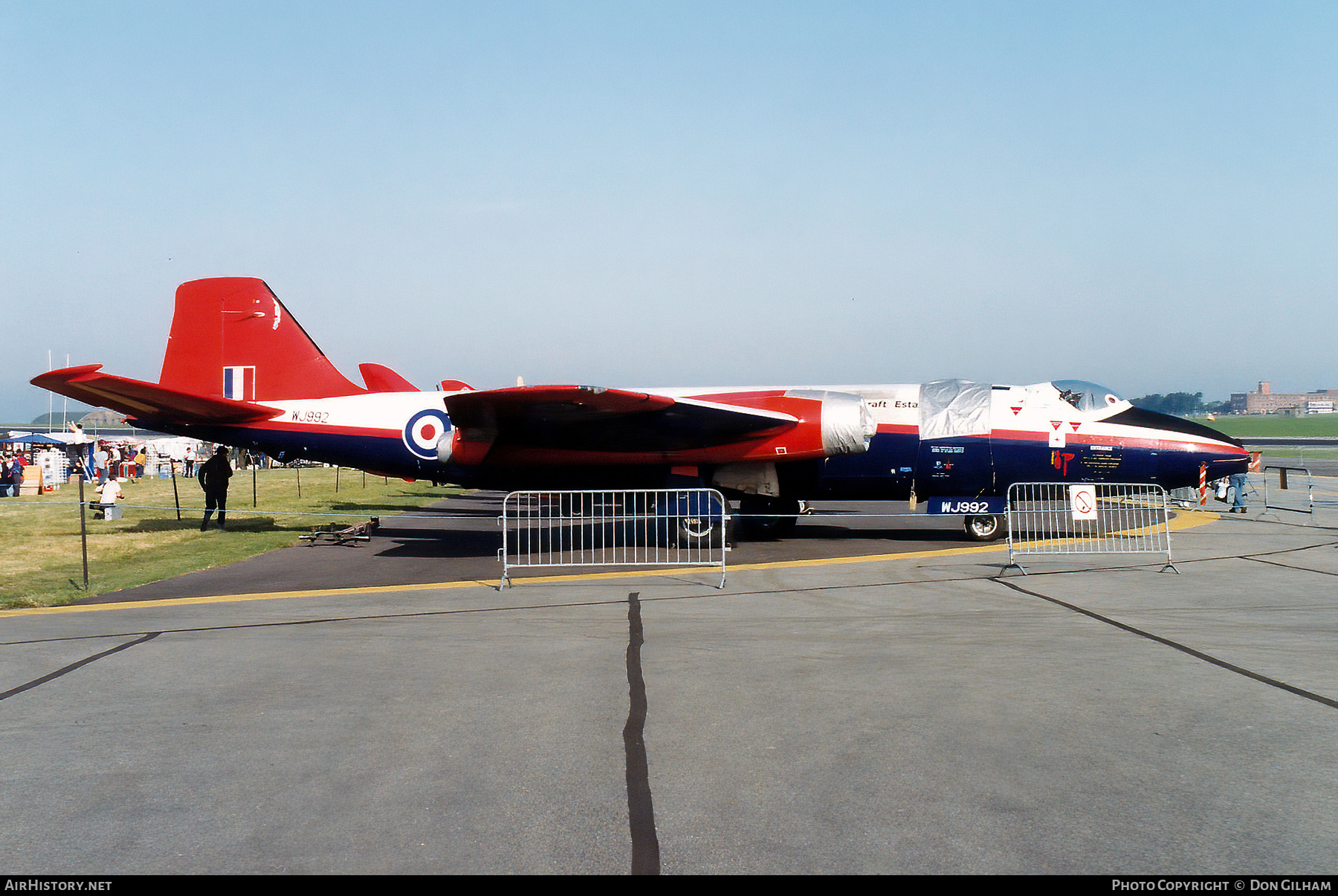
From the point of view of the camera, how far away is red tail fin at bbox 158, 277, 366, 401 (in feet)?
55.5

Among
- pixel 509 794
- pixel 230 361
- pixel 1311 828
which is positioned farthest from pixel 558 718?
pixel 230 361

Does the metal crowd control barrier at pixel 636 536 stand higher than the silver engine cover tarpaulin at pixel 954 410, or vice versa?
the silver engine cover tarpaulin at pixel 954 410

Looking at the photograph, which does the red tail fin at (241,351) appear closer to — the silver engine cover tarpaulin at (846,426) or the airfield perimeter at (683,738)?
the airfield perimeter at (683,738)

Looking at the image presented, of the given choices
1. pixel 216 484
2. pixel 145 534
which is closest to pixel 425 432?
pixel 216 484

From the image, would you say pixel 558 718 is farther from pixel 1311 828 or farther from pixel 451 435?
pixel 451 435

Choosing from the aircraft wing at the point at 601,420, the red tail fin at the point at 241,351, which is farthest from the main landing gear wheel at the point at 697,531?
the red tail fin at the point at 241,351

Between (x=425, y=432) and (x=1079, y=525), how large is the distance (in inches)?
501

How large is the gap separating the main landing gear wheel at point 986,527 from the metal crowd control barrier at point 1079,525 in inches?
10.2

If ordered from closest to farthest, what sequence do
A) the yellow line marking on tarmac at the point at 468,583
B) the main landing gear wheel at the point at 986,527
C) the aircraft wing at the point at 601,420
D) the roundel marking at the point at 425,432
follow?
the yellow line marking on tarmac at the point at 468,583 < the aircraft wing at the point at 601,420 < the main landing gear wheel at the point at 986,527 < the roundel marking at the point at 425,432

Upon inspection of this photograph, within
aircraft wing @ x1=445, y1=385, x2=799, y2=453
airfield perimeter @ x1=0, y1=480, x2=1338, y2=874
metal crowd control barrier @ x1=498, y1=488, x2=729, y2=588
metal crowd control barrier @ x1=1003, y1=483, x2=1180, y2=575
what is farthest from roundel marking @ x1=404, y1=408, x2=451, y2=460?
metal crowd control barrier @ x1=1003, y1=483, x2=1180, y2=575

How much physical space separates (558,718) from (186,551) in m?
12.9

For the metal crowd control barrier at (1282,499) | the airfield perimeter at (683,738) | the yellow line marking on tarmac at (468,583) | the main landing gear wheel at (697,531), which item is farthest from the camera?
the metal crowd control barrier at (1282,499)

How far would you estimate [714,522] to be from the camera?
15.2 metres

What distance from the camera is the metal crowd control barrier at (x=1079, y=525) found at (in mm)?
11281
